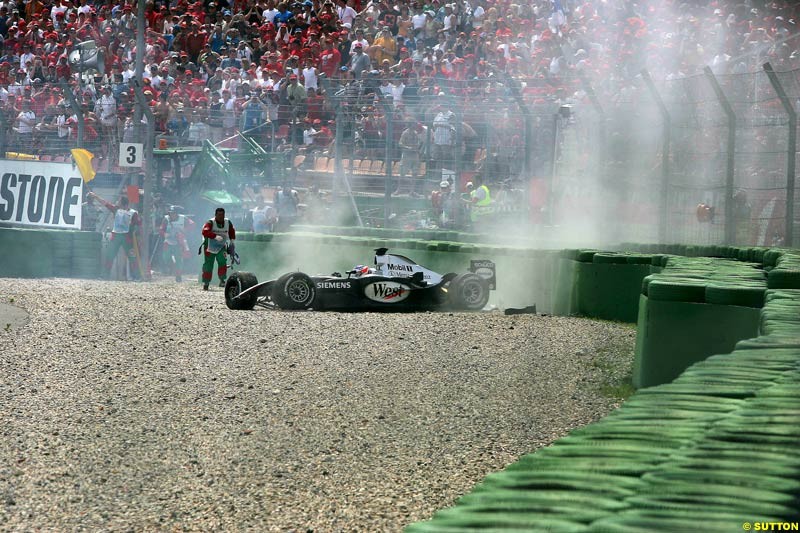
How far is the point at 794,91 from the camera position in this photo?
38.0 feet

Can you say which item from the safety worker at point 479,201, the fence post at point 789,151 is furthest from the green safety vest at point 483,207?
the fence post at point 789,151

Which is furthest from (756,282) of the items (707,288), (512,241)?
(512,241)

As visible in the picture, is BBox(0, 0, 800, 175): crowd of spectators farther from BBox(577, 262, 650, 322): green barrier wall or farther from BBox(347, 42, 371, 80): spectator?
BBox(577, 262, 650, 322): green barrier wall

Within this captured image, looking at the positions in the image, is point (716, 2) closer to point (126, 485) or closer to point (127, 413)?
point (127, 413)

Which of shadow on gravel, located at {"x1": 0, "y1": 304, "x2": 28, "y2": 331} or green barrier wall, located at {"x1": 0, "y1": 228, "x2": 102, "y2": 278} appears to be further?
green barrier wall, located at {"x1": 0, "y1": 228, "x2": 102, "y2": 278}

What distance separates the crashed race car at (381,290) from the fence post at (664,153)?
2.26 metres

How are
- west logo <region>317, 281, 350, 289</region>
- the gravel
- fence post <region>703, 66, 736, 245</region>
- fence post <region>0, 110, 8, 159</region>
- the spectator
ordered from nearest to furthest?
the gravel < fence post <region>703, 66, 736, 245</region> < west logo <region>317, 281, 350, 289</region> < fence post <region>0, 110, 8, 159</region> < the spectator

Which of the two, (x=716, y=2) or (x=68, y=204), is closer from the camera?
(x=716, y=2)

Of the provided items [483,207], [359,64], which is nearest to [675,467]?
[483,207]

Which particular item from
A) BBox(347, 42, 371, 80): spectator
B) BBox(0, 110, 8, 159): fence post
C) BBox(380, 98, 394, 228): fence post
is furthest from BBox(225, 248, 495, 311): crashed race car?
BBox(0, 110, 8, 159): fence post

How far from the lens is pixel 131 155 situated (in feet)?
67.9

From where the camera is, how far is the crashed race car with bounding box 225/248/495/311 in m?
12.8

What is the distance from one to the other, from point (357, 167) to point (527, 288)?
5346mm

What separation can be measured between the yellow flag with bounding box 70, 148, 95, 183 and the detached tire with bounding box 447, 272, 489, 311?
10.4m
